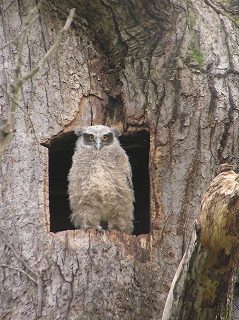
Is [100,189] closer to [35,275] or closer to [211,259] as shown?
[35,275]

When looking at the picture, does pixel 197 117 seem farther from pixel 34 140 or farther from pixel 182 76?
pixel 34 140

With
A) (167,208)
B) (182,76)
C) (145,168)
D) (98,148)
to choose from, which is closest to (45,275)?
(167,208)

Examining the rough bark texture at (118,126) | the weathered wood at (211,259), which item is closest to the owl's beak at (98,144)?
the rough bark texture at (118,126)

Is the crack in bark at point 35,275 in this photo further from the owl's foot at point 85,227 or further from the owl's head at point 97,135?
the owl's head at point 97,135

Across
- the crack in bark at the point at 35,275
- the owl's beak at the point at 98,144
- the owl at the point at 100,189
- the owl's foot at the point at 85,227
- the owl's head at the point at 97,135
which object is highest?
the owl's head at the point at 97,135

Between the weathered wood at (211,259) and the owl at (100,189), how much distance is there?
169cm

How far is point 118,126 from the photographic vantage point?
5.51 metres

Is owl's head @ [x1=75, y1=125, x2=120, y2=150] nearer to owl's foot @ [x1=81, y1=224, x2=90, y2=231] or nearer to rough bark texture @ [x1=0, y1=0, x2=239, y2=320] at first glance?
rough bark texture @ [x1=0, y1=0, x2=239, y2=320]

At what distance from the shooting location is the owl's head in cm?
535

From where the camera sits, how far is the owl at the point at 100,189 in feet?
17.5

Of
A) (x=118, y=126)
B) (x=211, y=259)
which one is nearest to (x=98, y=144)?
(x=118, y=126)

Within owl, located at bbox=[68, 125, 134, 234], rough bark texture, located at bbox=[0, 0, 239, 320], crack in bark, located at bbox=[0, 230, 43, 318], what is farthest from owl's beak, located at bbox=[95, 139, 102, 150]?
crack in bark, located at bbox=[0, 230, 43, 318]

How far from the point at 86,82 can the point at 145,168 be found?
1437 millimetres

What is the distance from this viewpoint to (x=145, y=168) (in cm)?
666
